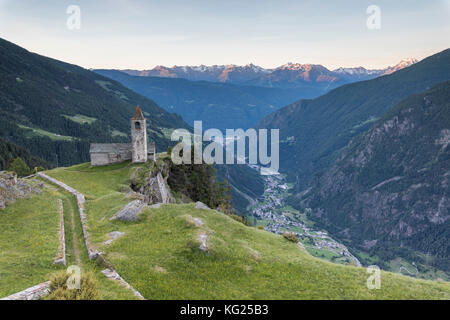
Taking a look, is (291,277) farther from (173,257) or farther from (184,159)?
(184,159)

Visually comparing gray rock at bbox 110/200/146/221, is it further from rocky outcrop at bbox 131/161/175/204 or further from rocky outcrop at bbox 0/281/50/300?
rocky outcrop at bbox 131/161/175/204

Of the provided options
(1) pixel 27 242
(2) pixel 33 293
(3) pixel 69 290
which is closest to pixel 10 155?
(1) pixel 27 242

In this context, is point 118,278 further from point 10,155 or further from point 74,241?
point 10,155

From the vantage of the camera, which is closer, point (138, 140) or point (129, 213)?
point (129, 213)

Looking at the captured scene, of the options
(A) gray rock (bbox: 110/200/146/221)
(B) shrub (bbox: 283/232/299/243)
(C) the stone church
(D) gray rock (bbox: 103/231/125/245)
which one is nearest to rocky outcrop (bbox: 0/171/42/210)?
(A) gray rock (bbox: 110/200/146/221)

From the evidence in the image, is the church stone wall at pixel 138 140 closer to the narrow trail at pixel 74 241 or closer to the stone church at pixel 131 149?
the stone church at pixel 131 149
